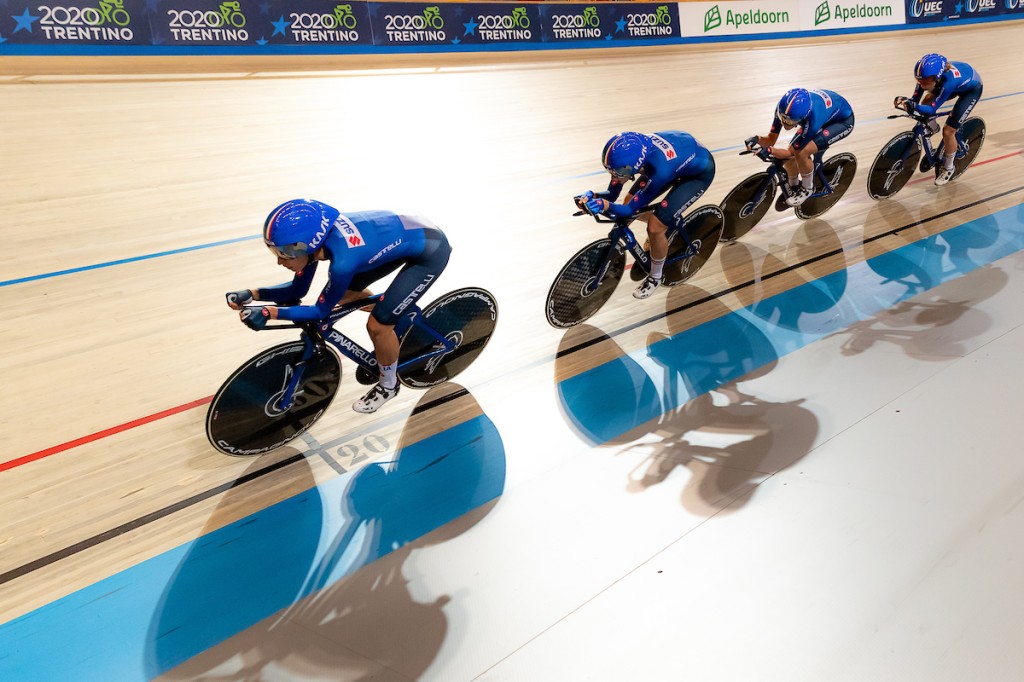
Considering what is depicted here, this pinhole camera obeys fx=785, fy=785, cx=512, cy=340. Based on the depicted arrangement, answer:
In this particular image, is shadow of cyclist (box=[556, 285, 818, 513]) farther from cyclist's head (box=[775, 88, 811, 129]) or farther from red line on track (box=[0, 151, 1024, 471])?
cyclist's head (box=[775, 88, 811, 129])

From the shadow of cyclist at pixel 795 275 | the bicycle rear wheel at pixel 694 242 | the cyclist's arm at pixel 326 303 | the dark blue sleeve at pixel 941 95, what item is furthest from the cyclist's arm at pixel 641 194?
the dark blue sleeve at pixel 941 95

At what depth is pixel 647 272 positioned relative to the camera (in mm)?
4410

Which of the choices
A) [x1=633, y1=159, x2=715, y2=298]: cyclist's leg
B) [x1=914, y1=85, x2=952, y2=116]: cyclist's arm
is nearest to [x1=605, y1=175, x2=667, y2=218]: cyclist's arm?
[x1=633, y1=159, x2=715, y2=298]: cyclist's leg

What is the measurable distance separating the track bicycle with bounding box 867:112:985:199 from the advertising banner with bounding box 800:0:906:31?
8781mm

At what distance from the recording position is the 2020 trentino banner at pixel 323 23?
7.46 meters

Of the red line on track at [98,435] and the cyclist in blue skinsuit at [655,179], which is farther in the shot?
the cyclist in blue skinsuit at [655,179]

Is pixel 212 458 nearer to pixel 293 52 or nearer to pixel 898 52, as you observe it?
pixel 293 52

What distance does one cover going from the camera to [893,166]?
605cm

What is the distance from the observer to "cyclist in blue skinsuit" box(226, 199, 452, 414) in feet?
9.14

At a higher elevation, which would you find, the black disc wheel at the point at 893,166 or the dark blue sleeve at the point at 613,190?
the dark blue sleeve at the point at 613,190

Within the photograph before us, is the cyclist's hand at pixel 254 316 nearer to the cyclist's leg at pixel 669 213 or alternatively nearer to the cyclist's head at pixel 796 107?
the cyclist's leg at pixel 669 213

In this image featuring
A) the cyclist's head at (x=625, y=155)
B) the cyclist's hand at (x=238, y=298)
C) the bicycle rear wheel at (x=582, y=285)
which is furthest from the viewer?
the bicycle rear wheel at (x=582, y=285)

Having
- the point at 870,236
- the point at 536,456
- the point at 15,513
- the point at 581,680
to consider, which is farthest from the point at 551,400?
the point at 870,236

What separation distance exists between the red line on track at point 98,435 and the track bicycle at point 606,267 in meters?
1.74
